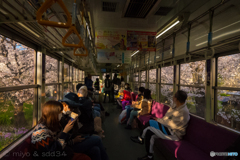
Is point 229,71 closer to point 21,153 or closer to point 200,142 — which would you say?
point 200,142

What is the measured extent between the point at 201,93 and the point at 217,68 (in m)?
0.74

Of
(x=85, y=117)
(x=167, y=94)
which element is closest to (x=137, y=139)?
(x=85, y=117)

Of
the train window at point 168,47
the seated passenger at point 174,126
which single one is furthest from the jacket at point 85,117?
the train window at point 168,47

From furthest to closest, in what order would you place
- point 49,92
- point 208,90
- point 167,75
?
point 167,75 < point 49,92 < point 208,90

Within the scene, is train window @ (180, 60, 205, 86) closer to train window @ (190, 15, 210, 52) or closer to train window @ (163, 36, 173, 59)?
train window @ (190, 15, 210, 52)

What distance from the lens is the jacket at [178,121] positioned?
8.11 feet

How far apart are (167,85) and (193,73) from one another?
1286 millimetres

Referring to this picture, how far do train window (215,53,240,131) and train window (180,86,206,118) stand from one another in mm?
452

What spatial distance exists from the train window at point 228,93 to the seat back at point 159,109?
126 centimetres

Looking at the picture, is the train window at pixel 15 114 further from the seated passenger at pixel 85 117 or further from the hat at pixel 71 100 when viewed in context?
the seated passenger at pixel 85 117

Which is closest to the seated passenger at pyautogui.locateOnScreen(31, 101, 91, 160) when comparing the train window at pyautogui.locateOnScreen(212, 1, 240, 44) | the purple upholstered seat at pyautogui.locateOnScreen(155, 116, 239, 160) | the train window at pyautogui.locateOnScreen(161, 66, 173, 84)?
the purple upholstered seat at pyautogui.locateOnScreen(155, 116, 239, 160)

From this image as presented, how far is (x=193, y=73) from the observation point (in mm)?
3443

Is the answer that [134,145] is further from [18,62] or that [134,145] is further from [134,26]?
[134,26]

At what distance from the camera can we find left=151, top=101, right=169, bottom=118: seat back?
12.2 feet
